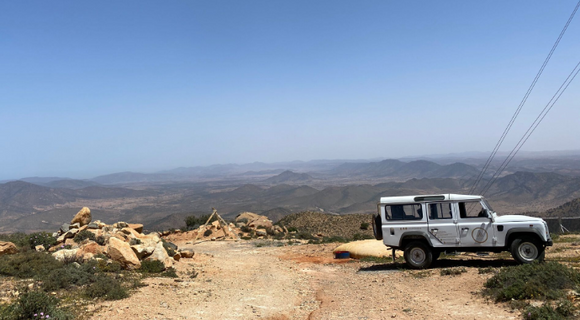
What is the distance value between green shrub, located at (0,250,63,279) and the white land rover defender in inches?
425

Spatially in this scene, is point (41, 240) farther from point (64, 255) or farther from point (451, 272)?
point (451, 272)

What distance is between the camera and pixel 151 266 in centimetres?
1421

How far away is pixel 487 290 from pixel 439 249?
3.62 metres

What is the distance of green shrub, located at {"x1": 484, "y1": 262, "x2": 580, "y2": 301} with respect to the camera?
8727mm

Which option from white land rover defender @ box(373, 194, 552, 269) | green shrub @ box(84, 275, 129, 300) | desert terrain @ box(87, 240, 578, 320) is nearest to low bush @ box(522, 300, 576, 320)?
desert terrain @ box(87, 240, 578, 320)

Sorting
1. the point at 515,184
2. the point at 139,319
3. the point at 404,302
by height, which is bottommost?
the point at 515,184

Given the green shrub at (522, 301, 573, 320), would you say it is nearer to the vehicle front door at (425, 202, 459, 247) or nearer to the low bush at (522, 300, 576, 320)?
the low bush at (522, 300, 576, 320)

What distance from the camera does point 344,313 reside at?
31.8ft

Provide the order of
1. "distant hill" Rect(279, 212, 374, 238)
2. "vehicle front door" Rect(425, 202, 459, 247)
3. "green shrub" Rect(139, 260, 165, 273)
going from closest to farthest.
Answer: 1. "vehicle front door" Rect(425, 202, 459, 247)
2. "green shrub" Rect(139, 260, 165, 273)
3. "distant hill" Rect(279, 212, 374, 238)

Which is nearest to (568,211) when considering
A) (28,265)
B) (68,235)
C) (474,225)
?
(474,225)

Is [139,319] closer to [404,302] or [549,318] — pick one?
[404,302]

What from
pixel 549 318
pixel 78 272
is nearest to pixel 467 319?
pixel 549 318

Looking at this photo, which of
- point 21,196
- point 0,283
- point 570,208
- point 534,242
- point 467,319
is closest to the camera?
point 467,319

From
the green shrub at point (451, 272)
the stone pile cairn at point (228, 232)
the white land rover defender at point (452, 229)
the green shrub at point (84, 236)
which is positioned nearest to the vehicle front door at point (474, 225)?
the white land rover defender at point (452, 229)
